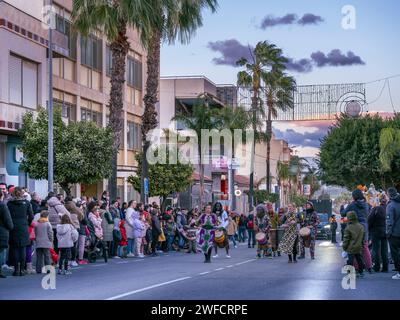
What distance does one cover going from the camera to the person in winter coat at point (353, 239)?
17922 mm

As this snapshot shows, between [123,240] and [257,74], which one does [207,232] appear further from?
[257,74]

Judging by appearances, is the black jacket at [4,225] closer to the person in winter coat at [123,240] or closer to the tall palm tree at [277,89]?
the person in winter coat at [123,240]

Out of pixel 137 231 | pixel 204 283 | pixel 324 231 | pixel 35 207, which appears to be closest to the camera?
pixel 204 283

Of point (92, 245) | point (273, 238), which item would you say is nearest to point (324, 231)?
point (273, 238)

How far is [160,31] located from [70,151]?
280 inches

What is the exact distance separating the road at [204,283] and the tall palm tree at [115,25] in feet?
31.1

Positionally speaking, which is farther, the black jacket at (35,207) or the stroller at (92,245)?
the stroller at (92,245)

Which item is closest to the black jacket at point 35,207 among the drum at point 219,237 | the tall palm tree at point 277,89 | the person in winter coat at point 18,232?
the person in winter coat at point 18,232

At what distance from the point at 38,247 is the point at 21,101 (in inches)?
492

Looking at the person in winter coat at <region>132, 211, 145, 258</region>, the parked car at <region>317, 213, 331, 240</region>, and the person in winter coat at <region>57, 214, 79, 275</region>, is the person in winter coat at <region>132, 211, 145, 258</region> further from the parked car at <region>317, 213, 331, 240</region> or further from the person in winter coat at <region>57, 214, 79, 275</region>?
the parked car at <region>317, 213, 331, 240</region>

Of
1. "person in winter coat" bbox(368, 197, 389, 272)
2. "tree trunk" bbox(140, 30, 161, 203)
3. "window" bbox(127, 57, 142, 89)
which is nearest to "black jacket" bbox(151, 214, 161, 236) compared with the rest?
"tree trunk" bbox(140, 30, 161, 203)

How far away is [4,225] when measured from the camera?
18875mm

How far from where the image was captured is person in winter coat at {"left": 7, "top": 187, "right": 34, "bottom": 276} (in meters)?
19.5

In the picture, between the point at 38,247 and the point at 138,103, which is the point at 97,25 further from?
the point at 138,103
